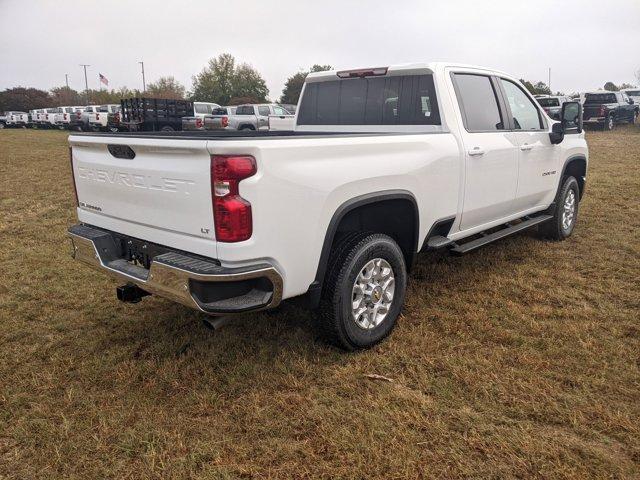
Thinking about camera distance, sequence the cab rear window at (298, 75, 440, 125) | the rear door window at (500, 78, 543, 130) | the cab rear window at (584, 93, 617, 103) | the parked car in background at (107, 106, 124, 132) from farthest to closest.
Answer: the parked car in background at (107, 106, 124, 132) < the cab rear window at (584, 93, 617, 103) < the rear door window at (500, 78, 543, 130) < the cab rear window at (298, 75, 440, 125)

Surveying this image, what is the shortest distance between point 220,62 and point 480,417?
251 ft

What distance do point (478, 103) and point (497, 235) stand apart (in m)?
1.17

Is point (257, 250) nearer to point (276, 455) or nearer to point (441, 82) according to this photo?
point (276, 455)

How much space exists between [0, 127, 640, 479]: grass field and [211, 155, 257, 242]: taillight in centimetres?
103

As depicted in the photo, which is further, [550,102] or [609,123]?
[609,123]

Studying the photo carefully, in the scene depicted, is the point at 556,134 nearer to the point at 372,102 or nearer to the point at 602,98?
the point at 372,102

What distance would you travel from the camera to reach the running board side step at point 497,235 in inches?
166

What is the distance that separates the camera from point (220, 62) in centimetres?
7306

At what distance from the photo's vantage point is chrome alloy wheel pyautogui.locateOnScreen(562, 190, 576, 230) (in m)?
5.95

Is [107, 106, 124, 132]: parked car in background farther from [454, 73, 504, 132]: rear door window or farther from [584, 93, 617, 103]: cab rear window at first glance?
[454, 73, 504, 132]: rear door window

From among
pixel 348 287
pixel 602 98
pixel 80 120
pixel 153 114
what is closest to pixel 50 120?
pixel 80 120

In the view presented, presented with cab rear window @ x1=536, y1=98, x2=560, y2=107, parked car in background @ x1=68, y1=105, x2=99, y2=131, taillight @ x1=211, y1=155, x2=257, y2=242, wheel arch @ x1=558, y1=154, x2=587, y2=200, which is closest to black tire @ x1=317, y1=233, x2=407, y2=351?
taillight @ x1=211, y1=155, x2=257, y2=242

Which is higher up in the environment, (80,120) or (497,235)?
(80,120)

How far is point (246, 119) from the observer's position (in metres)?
23.0
